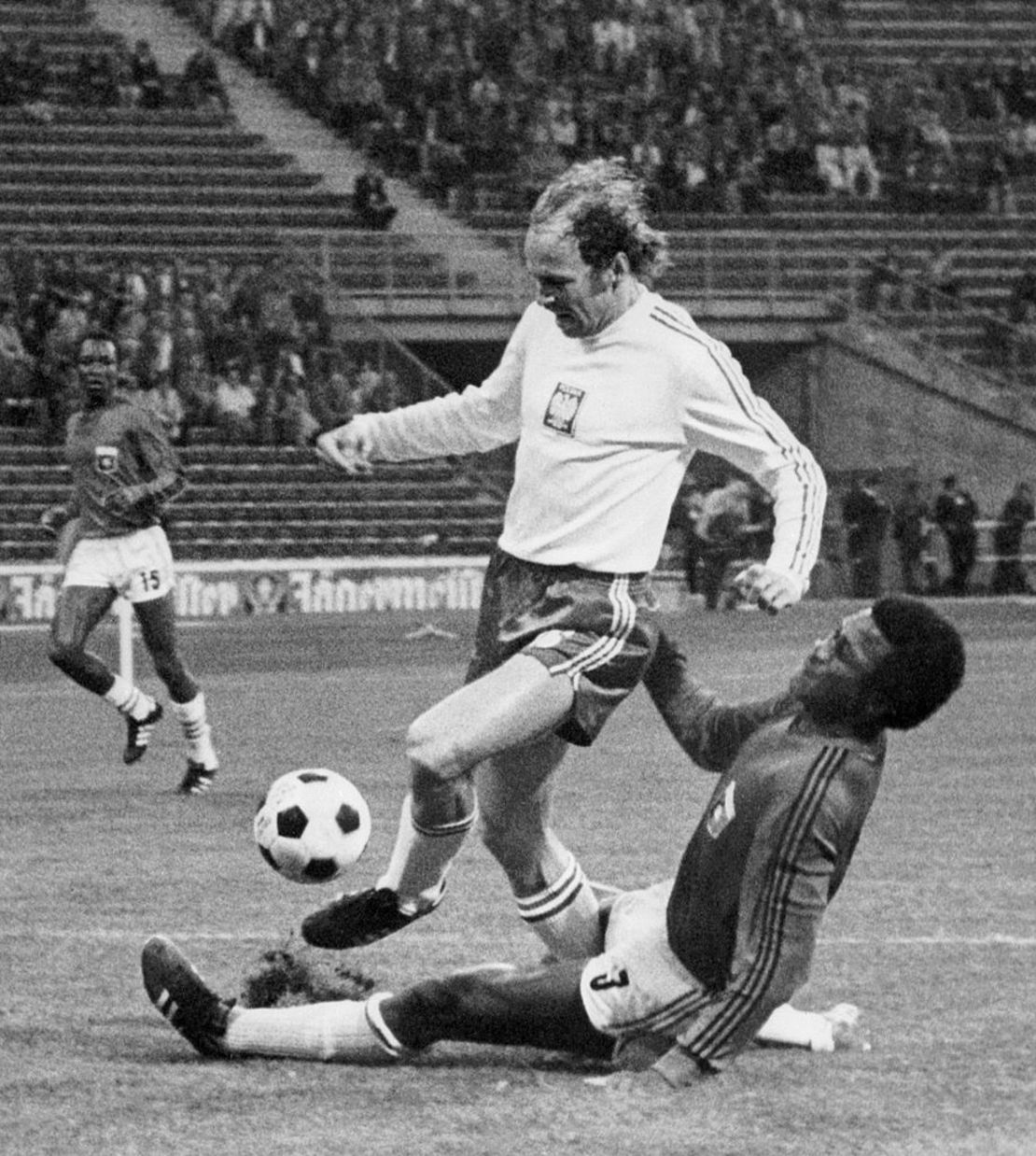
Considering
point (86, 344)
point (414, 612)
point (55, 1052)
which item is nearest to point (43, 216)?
point (414, 612)

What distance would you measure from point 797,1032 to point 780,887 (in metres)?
1.05

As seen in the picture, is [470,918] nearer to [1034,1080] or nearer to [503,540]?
[503,540]

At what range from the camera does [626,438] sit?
7312 mm

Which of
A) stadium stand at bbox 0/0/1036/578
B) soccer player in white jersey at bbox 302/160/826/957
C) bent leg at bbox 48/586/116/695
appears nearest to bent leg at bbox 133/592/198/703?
bent leg at bbox 48/586/116/695

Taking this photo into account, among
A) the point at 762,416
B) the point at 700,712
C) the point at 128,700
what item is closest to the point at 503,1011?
the point at 700,712

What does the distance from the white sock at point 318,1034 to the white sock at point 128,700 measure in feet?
24.6

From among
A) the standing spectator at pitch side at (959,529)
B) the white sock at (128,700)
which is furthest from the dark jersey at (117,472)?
the standing spectator at pitch side at (959,529)

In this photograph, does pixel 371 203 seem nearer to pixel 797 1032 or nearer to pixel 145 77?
pixel 145 77

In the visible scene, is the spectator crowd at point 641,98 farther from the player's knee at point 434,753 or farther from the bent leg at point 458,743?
the player's knee at point 434,753

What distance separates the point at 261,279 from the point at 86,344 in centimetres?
1833

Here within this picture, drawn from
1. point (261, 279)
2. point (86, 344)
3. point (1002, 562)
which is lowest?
point (1002, 562)

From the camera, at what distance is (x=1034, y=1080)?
6.73m

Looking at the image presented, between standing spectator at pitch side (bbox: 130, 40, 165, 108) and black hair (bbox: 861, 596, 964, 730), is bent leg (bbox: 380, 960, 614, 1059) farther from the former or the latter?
standing spectator at pitch side (bbox: 130, 40, 165, 108)

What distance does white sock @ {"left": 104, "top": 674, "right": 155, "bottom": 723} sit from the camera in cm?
1419
